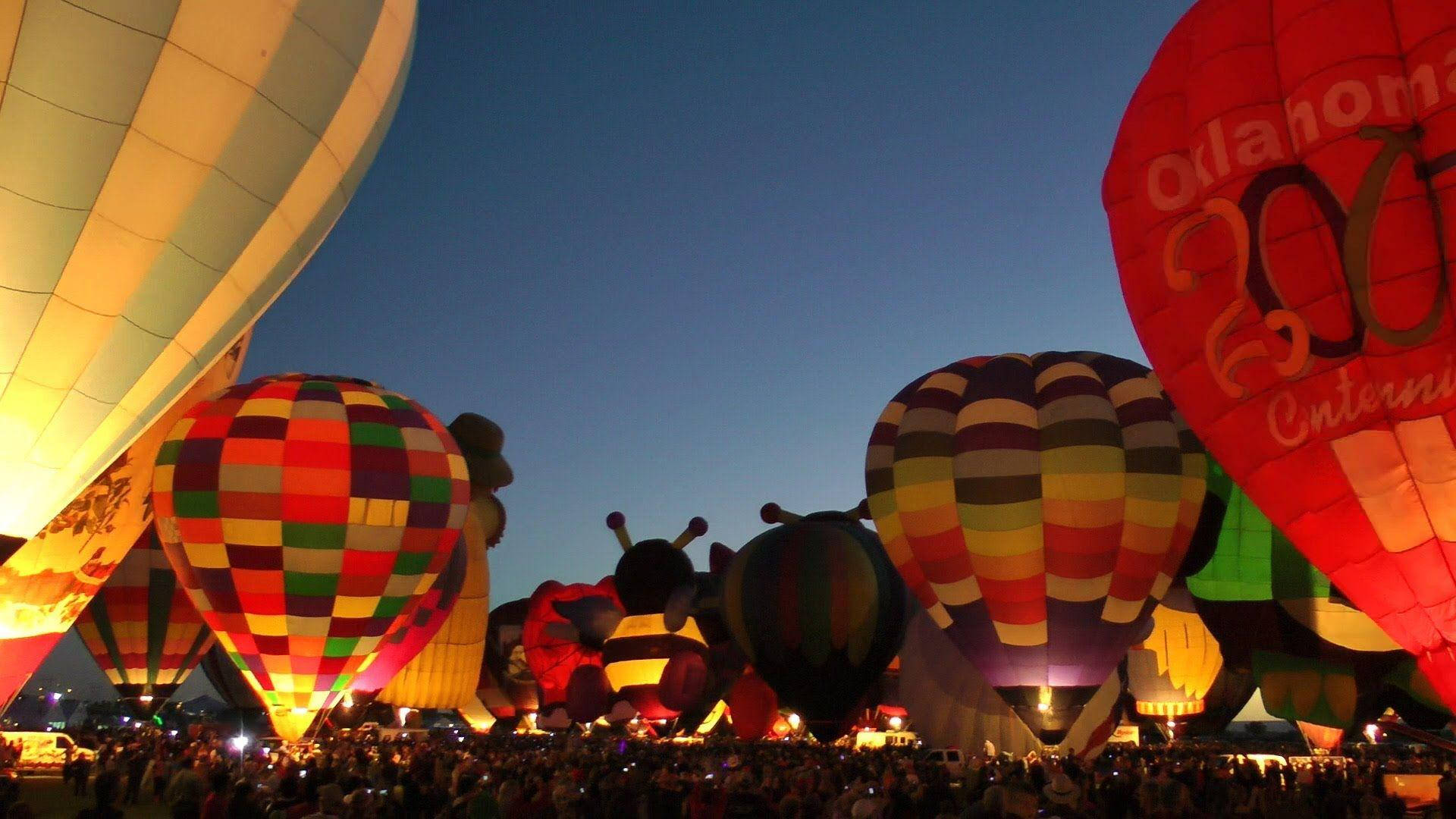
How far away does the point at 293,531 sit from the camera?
40.9 feet

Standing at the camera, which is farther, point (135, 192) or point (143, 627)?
point (143, 627)

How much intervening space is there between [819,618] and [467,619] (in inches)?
404

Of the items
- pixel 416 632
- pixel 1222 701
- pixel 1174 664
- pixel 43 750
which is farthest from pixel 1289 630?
pixel 43 750

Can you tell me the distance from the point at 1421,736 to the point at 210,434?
11.3 metres

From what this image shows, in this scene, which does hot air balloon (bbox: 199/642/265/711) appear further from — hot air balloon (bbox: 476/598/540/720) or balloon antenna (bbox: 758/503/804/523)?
balloon antenna (bbox: 758/503/804/523)

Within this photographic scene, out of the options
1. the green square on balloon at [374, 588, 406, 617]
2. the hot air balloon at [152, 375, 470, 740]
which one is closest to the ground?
the hot air balloon at [152, 375, 470, 740]

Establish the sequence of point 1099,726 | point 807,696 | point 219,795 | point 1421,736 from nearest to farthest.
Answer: point 219,795 → point 1421,736 → point 1099,726 → point 807,696

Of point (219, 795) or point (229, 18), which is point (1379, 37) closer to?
point (229, 18)

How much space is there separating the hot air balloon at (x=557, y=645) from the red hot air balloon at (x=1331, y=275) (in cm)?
1767

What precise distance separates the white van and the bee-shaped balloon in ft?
33.6

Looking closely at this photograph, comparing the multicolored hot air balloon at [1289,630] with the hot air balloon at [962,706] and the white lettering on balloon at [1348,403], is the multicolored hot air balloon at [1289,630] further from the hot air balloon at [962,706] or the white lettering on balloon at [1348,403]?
the white lettering on balloon at [1348,403]

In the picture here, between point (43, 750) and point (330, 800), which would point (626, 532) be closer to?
point (43, 750)

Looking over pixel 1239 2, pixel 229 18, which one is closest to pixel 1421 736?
pixel 1239 2

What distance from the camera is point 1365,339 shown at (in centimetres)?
636
